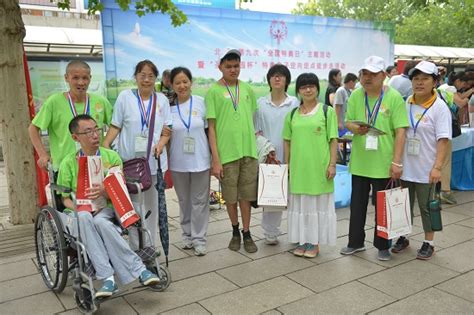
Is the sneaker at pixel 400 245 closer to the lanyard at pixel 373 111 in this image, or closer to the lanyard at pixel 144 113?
the lanyard at pixel 373 111

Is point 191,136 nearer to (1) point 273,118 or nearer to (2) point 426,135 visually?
(1) point 273,118

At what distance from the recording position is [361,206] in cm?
366

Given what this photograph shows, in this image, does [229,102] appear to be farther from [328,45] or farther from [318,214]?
[328,45]

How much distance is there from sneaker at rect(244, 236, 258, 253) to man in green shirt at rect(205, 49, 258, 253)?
1.26ft

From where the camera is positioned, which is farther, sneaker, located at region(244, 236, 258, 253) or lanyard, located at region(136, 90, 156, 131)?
sneaker, located at region(244, 236, 258, 253)

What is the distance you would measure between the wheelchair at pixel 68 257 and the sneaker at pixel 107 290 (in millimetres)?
36

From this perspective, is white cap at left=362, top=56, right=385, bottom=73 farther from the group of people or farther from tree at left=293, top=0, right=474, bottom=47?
tree at left=293, top=0, right=474, bottom=47

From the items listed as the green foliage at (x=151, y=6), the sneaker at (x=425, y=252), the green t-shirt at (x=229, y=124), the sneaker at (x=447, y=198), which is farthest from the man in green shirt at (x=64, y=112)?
the sneaker at (x=447, y=198)

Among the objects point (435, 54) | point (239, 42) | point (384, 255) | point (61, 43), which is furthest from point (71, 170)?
point (435, 54)

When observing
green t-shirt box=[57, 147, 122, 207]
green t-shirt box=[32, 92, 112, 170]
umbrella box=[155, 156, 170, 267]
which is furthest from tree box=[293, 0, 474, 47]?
green t-shirt box=[57, 147, 122, 207]

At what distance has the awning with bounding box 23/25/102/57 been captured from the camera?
885 centimetres

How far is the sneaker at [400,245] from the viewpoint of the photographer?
3786mm

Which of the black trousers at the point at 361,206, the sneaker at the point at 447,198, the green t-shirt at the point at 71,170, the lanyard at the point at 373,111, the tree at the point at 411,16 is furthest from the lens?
the tree at the point at 411,16

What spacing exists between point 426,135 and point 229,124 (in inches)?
62.2
